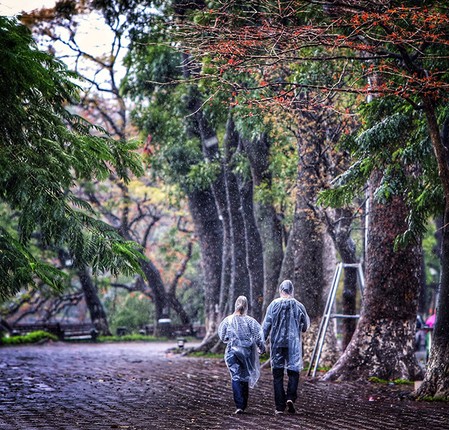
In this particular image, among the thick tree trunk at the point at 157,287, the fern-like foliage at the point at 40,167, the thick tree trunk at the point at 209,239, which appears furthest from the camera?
the thick tree trunk at the point at 157,287

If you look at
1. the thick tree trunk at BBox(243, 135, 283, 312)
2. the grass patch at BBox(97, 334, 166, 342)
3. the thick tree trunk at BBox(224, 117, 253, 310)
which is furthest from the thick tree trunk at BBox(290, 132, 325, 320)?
the grass patch at BBox(97, 334, 166, 342)

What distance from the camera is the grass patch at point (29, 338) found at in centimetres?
3487

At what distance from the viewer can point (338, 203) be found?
571 inches

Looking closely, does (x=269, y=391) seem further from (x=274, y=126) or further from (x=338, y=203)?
(x=274, y=126)

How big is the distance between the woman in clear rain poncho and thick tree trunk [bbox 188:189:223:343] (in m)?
16.5

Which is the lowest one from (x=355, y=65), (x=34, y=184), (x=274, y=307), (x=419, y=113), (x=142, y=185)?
(x=274, y=307)

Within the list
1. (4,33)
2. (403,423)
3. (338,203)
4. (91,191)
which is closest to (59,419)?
(403,423)

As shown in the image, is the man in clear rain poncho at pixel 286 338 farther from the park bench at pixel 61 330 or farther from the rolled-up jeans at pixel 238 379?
the park bench at pixel 61 330

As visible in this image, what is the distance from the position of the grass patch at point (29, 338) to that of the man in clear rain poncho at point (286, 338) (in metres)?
24.9

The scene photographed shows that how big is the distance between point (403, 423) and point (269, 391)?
14.9 ft

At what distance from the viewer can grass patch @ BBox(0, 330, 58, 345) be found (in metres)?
34.9

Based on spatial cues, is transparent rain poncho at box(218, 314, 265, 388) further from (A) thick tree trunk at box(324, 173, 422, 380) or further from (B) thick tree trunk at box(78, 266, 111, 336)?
(B) thick tree trunk at box(78, 266, 111, 336)

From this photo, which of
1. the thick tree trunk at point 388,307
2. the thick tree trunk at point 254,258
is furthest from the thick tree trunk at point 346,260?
the thick tree trunk at point 254,258

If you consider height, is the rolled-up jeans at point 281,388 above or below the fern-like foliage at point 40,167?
below
